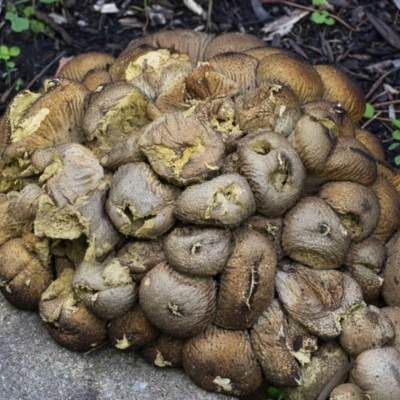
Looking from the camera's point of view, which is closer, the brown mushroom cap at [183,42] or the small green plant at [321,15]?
the brown mushroom cap at [183,42]

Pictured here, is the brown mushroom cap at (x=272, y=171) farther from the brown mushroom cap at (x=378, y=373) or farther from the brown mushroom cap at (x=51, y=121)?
the brown mushroom cap at (x=51, y=121)

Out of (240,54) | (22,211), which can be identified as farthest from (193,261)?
(240,54)

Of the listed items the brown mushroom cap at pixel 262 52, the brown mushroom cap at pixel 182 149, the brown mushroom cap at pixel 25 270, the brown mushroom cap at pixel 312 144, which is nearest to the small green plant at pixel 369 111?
the brown mushroom cap at pixel 262 52

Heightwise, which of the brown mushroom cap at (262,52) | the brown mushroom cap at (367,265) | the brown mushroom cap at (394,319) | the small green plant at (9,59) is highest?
the brown mushroom cap at (262,52)

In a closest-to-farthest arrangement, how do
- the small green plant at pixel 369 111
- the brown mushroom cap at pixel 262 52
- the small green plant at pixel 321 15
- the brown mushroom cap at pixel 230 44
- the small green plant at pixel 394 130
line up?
the brown mushroom cap at pixel 262 52, the brown mushroom cap at pixel 230 44, the small green plant at pixel 394 130, the small green plant at pixel 369 111, the small green plant at pixel 321 15

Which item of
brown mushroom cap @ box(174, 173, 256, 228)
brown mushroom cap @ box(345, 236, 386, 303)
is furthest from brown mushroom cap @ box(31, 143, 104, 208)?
brown mushroom cap @ box(345, 236, 386, 303)

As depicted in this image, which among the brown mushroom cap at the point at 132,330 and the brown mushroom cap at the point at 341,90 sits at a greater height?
the brown mushroom cap at the point at 341,90

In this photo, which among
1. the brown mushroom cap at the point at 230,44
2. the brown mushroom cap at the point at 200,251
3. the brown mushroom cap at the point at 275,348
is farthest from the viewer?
the brown mushroom cap at the point at 230,44
